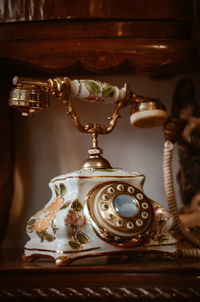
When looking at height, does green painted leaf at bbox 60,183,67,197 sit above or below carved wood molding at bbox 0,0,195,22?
below

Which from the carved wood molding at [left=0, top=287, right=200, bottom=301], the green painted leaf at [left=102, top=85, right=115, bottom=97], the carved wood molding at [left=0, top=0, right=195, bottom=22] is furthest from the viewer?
the carved wood molding at [left=0, top=0, right=195, bottom=22]

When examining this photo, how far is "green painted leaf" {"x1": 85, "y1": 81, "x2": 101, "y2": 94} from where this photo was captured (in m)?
1.15

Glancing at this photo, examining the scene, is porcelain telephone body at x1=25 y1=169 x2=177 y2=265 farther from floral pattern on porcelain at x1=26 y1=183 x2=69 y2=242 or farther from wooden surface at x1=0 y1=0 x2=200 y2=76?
wooden surface at x1=0 y1=0 x2=200 y2=76

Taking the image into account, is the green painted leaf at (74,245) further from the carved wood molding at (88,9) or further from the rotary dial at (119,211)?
the carved wood molding at (88,9)

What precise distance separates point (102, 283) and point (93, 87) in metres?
0.37

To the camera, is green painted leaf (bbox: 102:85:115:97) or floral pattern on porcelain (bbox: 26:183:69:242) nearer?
floral pattern on porcelain (bbox: 26:183:69:242)

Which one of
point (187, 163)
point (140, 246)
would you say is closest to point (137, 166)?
point (187, 163)

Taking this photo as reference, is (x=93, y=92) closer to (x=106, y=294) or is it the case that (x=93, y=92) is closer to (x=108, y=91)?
(x=108, y=91)

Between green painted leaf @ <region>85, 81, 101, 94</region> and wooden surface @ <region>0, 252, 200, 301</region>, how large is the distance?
33 centimetres

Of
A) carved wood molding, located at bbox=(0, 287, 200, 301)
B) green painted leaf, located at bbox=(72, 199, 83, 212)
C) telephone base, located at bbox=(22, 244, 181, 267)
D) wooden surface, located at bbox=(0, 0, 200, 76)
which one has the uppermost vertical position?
wooden surface, located at bbox=(0, 0, 200, 76)

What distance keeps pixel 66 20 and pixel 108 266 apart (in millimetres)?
542

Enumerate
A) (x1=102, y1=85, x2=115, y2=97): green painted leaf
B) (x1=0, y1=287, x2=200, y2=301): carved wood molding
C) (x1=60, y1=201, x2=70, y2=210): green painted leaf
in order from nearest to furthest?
(x1=0, y1=287, x2=200, y2=301): carved wood molding, (x1=60, y1=201, x2=70, y2=210): green painted leaf, (x1=102, y1=85, x2=115, y2=97): green painted leaf

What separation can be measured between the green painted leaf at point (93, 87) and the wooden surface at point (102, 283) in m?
0.33

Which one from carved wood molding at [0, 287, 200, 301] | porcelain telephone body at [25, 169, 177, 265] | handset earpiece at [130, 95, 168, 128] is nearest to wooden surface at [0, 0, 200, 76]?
handset earpiece at [130, 95, 168, 128]
